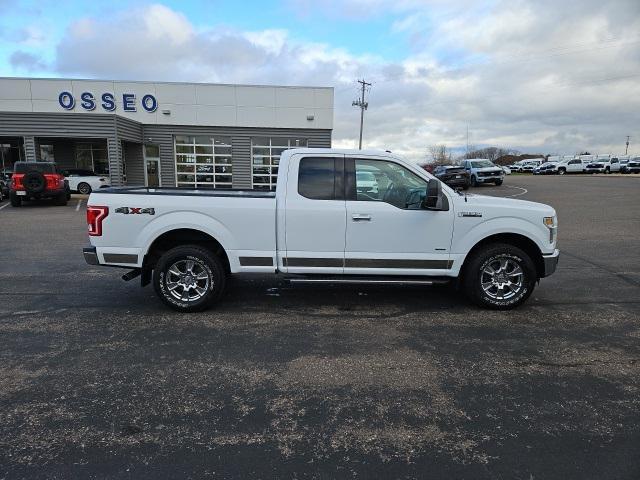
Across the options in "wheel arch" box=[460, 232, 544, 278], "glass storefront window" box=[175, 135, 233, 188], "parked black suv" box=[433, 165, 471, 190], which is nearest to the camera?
"wheel arch" box=[460, 232, 544, 278]

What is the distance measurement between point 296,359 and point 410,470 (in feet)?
5.80

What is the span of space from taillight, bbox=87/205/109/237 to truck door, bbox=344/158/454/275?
2866mm

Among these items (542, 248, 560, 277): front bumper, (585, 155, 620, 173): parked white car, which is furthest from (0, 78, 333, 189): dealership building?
(585, 155, 620, 173): parked white car

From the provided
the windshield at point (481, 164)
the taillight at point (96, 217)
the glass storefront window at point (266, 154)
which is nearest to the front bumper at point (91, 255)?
the taillight at point (96, 217)

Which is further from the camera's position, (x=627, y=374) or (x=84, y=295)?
(x=84, y=295)

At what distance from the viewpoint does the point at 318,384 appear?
3.88 meters

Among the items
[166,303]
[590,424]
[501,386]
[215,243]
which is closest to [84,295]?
[166,303]

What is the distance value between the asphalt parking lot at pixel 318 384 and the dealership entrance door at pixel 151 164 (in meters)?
24.3

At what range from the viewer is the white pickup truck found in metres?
5.53

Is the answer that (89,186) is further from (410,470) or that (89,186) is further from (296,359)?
(410,470)

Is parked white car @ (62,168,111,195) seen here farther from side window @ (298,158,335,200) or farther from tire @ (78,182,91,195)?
side window @ (298,158,335,200)

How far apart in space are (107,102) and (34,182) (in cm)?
1057

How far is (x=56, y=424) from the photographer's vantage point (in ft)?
10.7

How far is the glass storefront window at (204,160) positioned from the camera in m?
29.6
